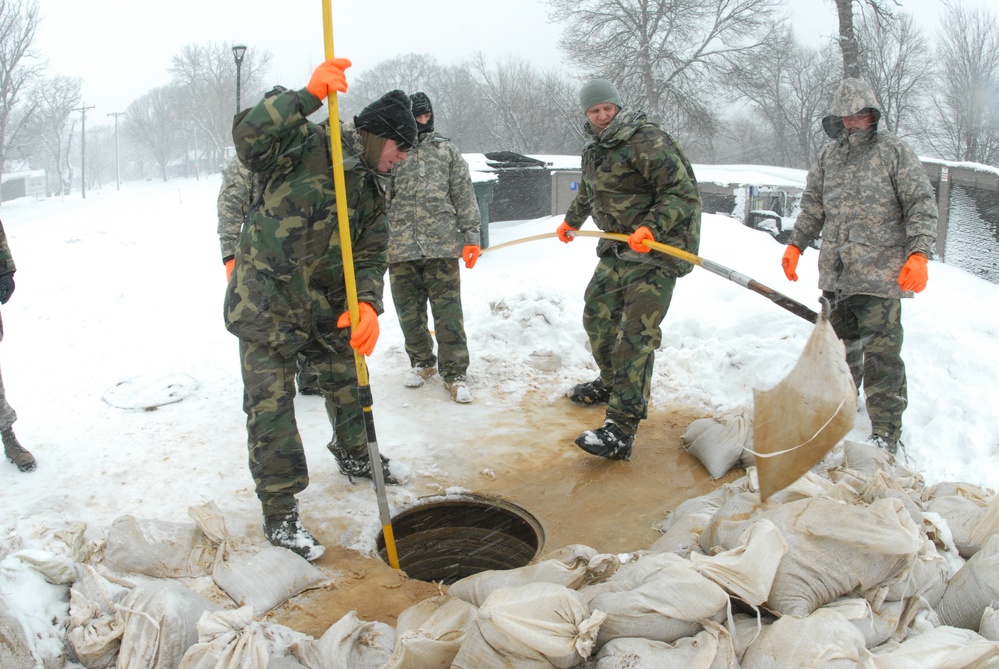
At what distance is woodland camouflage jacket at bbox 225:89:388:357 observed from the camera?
274 cm

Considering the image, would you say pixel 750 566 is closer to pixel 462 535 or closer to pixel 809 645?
pixel 809 645

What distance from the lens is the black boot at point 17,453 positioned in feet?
11.6

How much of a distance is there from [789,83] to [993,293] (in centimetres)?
3619

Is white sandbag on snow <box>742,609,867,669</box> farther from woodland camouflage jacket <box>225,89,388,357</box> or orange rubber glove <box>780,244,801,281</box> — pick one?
orange rubber glove <box>780,244,801,281</box>

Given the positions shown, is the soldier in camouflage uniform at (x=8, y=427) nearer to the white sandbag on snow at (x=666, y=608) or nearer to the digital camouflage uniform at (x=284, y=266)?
the digital camouflage uniform at (x=284, y=266)

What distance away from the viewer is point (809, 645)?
6.20 feet

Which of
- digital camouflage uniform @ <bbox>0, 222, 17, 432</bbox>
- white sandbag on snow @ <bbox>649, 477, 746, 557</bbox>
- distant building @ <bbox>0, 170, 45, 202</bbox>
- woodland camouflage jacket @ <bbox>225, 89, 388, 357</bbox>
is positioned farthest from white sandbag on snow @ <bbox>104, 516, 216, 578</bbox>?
distant building @ <bbox>0, 170, 45, 202</bbox>

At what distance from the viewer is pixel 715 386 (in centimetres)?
488

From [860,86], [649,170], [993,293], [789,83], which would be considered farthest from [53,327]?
[789,83]

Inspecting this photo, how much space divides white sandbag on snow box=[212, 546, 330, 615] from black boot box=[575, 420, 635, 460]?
59.9 inches

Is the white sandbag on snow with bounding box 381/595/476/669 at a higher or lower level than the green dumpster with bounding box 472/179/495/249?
lower

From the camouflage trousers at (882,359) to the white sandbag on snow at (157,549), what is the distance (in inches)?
126

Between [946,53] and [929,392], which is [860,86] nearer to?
[929,392]

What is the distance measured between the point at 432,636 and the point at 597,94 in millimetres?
2669
